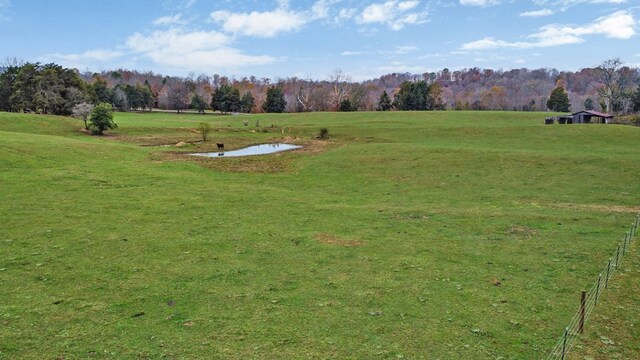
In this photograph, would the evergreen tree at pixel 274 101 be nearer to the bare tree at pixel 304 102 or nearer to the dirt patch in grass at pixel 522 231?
the bare tree at pixel 304 102

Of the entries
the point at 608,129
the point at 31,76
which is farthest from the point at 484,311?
the point at 31,76

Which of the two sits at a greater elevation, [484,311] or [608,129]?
[608,129]

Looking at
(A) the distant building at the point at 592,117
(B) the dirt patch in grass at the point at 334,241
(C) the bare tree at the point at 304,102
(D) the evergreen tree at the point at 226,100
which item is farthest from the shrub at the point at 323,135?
(C) the bare tree at the point at 304,102

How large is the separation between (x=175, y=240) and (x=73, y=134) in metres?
50.0

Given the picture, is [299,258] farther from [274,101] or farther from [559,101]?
[559,101]

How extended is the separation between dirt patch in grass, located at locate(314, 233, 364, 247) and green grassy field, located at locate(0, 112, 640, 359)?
0.12m

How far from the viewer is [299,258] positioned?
15031 millimetres

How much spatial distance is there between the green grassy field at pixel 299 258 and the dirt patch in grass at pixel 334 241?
12cm

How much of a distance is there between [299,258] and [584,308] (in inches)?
330

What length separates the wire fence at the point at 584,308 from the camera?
922 cm

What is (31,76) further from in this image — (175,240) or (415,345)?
(415,345)

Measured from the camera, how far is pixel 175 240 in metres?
16.7

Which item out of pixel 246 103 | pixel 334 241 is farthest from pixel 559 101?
pixel 334 241

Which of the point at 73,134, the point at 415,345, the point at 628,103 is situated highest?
the point at 628,103
